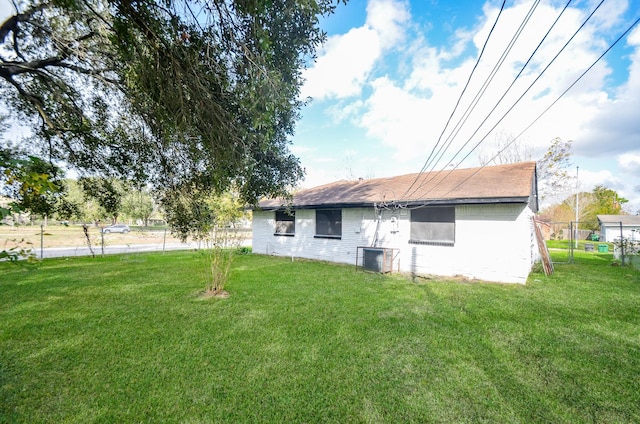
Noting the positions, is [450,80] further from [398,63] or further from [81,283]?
[81,283]

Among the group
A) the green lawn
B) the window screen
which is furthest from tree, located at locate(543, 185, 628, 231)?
the window screen

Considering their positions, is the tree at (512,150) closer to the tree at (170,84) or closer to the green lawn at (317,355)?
the green lawn at (317,355)

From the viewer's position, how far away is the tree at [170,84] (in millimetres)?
3016

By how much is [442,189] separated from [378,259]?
3.19 m

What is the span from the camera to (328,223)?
1153 cm

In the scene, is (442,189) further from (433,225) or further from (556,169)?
(556,169)

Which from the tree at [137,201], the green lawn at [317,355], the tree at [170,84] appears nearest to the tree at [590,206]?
the green lawn at [317,355]

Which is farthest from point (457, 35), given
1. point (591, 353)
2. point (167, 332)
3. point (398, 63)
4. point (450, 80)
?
point (167, 332)

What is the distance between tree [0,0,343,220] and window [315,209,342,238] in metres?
5.69

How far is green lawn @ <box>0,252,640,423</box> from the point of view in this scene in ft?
8.06

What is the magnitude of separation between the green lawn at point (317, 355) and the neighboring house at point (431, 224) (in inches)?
59.5

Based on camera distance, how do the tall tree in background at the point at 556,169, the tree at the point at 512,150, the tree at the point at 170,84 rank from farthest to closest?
1. the tree at the point at 512,150
2. the tall tree in background at the point at 556,169
3. the tree at the point at 170,84

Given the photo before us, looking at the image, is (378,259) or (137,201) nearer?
(137,201)

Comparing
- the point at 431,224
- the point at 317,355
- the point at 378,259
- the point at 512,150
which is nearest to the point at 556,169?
the point at 512,150
